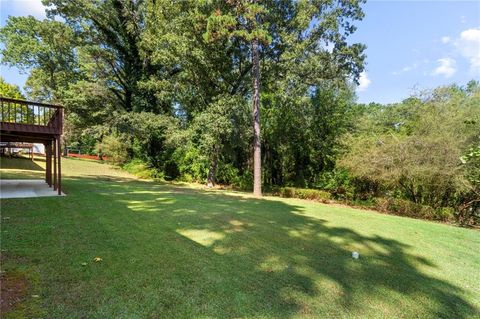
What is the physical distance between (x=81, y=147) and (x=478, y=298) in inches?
1497

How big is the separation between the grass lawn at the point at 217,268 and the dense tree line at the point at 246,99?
5.70 m

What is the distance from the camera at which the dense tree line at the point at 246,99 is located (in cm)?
1013

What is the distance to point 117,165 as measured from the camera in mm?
20328

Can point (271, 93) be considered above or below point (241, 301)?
above

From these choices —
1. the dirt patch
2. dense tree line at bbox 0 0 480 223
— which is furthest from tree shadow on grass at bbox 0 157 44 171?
the dirt patch

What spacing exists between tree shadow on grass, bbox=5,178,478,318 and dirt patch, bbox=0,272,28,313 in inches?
17.5

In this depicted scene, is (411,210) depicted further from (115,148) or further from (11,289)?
(115,148)

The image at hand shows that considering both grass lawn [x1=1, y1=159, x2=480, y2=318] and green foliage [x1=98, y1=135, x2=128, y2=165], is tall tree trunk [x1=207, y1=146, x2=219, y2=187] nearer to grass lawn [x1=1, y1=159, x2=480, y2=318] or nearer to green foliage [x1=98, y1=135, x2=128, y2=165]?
green foliage [x1=98, y1=135, x2=128, y2=165]

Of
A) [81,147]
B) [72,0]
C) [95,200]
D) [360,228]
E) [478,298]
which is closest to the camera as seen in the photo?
[478,298]

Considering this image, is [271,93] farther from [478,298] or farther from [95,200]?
[478,298]

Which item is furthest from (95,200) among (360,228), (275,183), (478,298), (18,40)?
(18,40)

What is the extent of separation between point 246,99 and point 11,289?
13534 millimetres

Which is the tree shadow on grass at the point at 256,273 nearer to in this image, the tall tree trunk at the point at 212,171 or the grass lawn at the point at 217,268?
the grass lawn at the point at 217,268

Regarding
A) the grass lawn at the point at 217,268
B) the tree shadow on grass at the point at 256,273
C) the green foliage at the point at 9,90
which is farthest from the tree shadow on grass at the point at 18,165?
the green foliage at the point at 9,90
